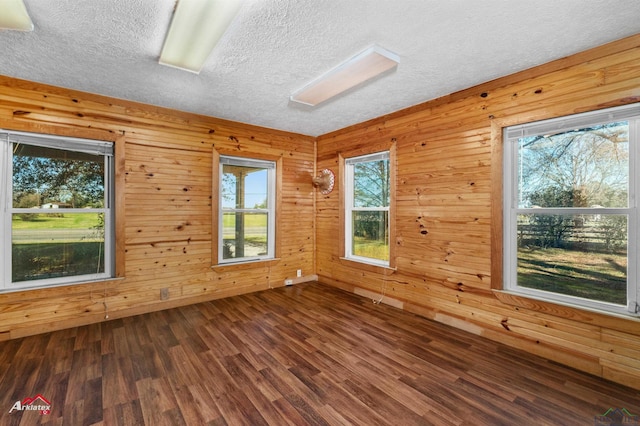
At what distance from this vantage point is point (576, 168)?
2402mm

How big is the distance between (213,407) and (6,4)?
2.78 meters

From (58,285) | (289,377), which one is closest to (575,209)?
(289,377)

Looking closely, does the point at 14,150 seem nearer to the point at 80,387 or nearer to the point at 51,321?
the point at 51,321

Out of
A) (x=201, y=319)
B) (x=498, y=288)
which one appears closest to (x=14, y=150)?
(x=201, y=319)

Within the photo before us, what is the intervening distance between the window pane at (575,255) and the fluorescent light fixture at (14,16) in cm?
413

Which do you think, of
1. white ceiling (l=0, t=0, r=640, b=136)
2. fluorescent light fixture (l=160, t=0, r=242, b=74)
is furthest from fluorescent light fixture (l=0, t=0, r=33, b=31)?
fluorescent light fixture (l=160, t=0, r=242, b=74)

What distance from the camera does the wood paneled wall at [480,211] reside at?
7.12 ft

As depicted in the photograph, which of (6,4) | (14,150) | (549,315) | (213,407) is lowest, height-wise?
(213,407)

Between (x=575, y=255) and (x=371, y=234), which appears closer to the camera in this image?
(x=575, y=255)

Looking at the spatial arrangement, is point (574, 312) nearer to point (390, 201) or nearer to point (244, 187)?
point (390, 201)

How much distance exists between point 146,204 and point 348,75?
281 centimetres

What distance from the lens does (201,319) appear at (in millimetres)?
3254

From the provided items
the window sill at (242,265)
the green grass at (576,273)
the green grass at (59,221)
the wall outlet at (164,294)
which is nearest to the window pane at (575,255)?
the green grass at (576,273)

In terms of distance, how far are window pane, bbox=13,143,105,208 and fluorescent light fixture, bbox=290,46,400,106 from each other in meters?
2.50
